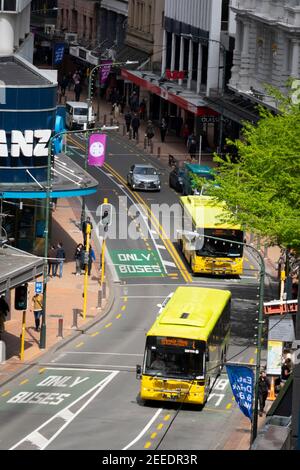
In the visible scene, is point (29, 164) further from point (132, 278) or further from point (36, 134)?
point (132, 278)

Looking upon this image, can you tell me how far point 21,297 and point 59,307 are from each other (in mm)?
10518

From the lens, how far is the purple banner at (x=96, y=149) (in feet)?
269

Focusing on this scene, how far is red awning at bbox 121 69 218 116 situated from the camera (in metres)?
115

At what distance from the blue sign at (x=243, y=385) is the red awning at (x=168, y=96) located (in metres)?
69.2

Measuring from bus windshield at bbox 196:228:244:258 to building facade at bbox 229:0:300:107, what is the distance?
68.7 ft

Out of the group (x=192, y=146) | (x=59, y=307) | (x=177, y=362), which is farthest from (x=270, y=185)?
(x=192, y=146)

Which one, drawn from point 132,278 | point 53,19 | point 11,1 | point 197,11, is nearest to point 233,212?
point 132,278

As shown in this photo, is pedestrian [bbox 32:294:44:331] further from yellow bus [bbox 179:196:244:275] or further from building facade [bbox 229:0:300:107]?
building facade [bbox 229:0:300:107]

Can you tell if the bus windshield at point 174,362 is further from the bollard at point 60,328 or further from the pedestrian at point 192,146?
the pedestrian at point 192,146

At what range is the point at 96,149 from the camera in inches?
3238

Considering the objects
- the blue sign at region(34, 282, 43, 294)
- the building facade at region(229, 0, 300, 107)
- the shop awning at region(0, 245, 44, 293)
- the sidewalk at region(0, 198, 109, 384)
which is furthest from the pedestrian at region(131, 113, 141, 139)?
the shop awning at region(0, 245, 44, 293)

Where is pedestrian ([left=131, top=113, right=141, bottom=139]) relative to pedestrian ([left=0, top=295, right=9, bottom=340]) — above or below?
below

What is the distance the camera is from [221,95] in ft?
384
